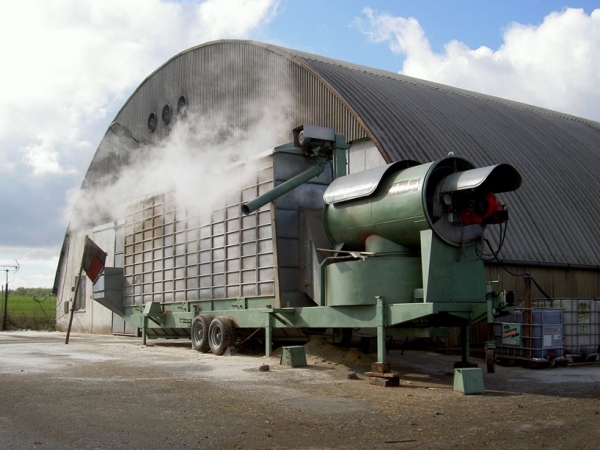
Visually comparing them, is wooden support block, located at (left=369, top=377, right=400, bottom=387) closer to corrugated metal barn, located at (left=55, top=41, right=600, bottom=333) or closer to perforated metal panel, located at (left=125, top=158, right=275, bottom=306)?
perforated metal panel, located at (left=125, top=158, right=275, bottom=306)

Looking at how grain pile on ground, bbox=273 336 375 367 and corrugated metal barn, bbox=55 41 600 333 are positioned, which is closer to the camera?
grain pile on ground, bbox=273 336 375 367

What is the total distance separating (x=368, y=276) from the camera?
1192 cm

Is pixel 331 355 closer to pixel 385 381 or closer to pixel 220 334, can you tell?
pixel 385 381

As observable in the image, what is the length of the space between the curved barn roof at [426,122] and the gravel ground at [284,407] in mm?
7881

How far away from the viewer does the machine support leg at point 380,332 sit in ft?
37.4

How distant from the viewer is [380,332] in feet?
37.7

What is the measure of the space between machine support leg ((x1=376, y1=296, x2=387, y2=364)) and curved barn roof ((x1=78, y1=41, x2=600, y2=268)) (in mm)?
8572

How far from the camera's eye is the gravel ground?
6.78 metres

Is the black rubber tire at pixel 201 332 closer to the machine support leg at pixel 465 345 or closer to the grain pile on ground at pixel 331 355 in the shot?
the grain pile on ground at pixel 331 355

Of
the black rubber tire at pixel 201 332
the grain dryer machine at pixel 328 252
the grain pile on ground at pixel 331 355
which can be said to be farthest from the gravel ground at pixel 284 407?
the black rubber tire at pixel 201 332

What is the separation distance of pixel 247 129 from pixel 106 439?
18.2m

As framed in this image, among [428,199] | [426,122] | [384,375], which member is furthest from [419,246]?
[426,122]

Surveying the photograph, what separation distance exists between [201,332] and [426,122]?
10.4 metres

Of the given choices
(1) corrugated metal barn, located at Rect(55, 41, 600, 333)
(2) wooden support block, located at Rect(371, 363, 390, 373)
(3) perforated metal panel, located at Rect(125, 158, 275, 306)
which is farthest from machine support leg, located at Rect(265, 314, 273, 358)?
(2) wooden support block, located at Rect(371, 363, 390, 373)
